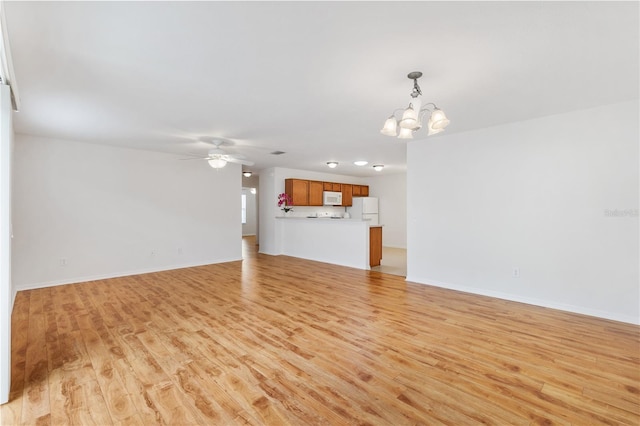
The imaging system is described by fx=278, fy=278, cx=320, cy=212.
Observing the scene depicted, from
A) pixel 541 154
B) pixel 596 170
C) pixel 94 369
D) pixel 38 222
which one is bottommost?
pixel 94 369

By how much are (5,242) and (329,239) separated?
5.35 metres

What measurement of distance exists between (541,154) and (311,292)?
3704 millimetres

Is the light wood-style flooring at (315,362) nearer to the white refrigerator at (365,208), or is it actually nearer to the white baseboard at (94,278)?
the white baseboard at (94,278)

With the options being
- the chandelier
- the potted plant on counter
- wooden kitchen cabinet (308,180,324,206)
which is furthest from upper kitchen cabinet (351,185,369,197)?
the chandelier

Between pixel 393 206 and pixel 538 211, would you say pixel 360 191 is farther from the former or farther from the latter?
pixel 538 211

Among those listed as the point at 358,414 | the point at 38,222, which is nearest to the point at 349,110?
the point at 358,414

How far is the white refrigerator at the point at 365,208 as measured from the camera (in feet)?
30.3

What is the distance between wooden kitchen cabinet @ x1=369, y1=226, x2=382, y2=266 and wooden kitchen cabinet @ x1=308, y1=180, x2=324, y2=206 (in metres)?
2.60

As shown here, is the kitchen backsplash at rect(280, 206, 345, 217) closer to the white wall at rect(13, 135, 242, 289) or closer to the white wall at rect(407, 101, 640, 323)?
the white wall at rect(13, 135, 242, 289)

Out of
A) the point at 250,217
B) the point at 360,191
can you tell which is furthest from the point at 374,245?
the point at 250,217

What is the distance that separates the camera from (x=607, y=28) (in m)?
1.84

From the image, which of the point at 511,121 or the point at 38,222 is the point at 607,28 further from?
the point at 38,222

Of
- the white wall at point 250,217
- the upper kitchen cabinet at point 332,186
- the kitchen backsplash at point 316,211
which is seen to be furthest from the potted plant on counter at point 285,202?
the white wall at point 250,217

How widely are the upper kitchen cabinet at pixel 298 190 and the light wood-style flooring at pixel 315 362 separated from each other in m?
4.12
